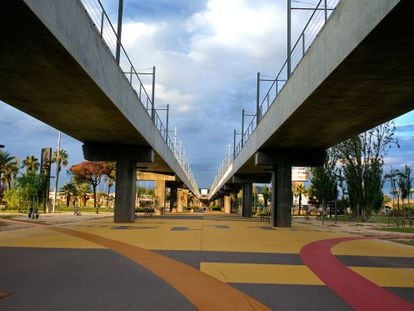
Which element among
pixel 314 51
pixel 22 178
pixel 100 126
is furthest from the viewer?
pixel 22 178

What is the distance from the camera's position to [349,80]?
51.2 feet

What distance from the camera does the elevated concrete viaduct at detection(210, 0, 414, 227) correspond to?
38.0 ft

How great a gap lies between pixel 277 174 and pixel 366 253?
1856cm

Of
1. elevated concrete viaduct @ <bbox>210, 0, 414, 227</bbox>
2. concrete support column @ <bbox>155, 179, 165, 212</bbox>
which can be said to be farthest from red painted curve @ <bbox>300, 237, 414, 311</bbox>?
concrete support column @ <bbox>155, 179, 165, 212</bbox>

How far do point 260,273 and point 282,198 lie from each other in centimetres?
2434

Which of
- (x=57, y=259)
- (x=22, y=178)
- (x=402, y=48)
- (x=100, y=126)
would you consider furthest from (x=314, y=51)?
(x=22, y=178)

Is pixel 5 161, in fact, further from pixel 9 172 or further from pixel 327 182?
pixel 327 182

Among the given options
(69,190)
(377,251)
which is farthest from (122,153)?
(69,190)

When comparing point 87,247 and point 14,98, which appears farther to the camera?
point 14,98

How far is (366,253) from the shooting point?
17.7 m

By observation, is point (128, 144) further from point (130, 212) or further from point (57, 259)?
point (57, 259)

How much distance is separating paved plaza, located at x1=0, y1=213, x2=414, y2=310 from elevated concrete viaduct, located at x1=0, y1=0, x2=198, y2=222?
5385 mm

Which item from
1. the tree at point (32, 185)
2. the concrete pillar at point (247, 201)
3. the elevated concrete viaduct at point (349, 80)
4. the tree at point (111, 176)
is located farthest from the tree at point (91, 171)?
the elevated concrete viaduct at point (349, 80)

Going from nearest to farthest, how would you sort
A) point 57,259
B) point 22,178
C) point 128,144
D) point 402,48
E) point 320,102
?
point 402,48
point 57,259
point 320,102
point 128,144
point 22,178
